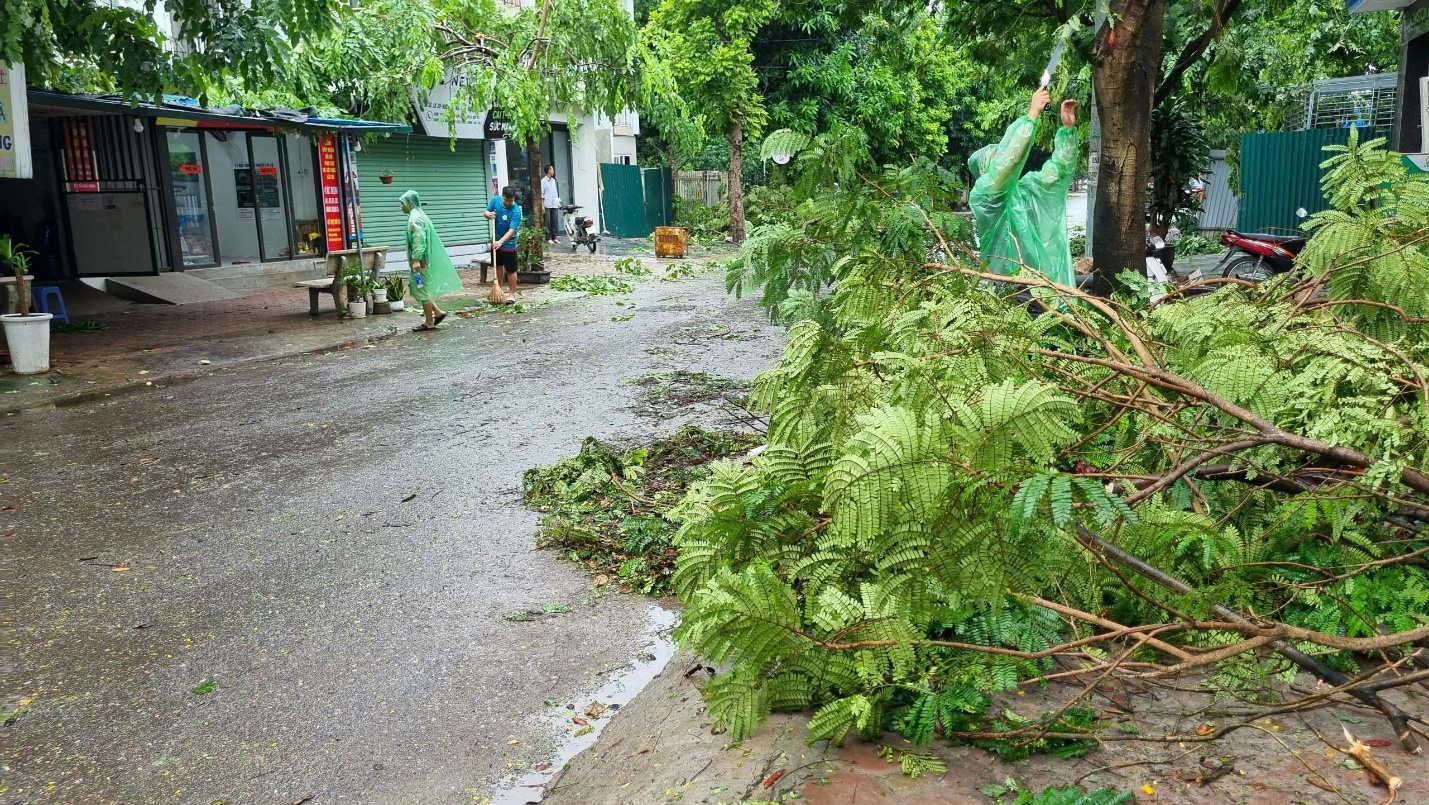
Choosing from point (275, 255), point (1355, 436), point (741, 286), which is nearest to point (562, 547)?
point (741, 286)

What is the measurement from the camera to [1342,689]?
9.02 ft

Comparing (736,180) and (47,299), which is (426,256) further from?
(736,180)

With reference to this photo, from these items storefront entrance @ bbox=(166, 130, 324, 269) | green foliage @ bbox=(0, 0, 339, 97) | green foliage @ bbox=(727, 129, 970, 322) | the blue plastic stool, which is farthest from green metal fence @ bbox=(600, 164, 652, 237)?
green foliage @ bbox=(727, 129, 970, 322)

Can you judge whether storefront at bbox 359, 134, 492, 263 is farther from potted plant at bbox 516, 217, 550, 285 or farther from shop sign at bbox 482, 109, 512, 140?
potted plant at bbox 516, 217, 550, 285

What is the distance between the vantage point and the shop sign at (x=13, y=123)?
10312mm

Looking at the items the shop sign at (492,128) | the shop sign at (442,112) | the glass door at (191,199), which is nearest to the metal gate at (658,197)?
the shop sign at (492,128)

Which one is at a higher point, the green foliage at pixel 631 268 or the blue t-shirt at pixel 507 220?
the blue t-shirt at pixel 507 220

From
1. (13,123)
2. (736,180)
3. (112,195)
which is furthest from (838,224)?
(736,180)

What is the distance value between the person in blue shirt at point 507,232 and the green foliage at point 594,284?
1574 mm

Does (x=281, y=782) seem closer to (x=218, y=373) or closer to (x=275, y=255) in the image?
(x=218, y=373)

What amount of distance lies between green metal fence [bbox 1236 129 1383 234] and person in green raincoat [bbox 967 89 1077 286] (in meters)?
13.9

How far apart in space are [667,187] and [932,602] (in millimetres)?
32801

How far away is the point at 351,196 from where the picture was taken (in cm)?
2100

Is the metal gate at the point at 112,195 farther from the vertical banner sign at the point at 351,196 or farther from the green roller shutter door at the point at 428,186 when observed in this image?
the green roller shutter door at the point at 428,186
